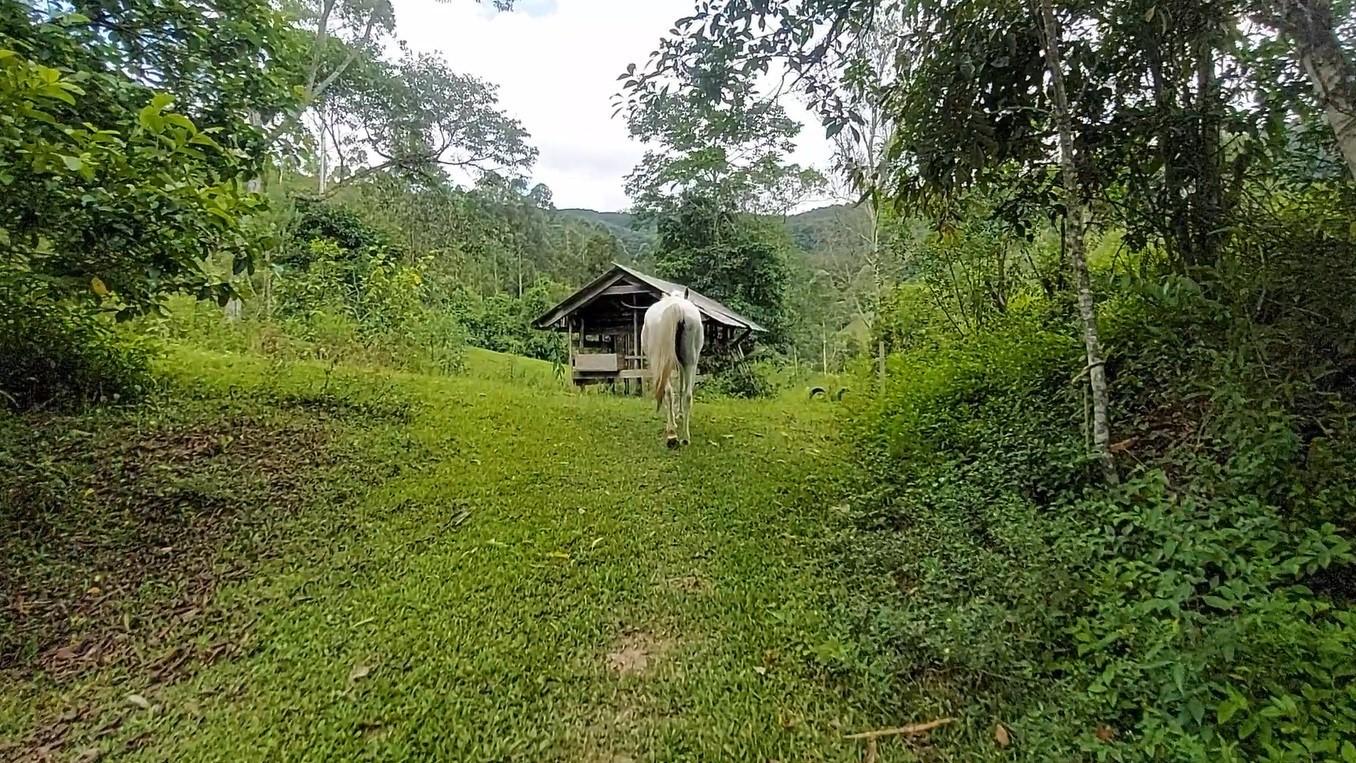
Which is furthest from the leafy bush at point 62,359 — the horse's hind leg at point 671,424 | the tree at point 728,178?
the tree at point 728,178

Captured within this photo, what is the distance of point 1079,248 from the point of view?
9.90ft

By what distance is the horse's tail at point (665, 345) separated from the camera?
236 inches

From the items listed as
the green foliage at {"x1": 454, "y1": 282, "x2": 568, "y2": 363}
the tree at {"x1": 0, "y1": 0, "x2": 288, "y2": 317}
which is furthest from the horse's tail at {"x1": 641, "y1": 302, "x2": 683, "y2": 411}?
the green foliage at {"x1": 454, "y1": 282, "x2": 568, "y2": 363}

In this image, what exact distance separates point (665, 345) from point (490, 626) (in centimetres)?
374

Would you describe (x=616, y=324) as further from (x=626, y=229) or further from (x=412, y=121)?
(x=626, y=229)

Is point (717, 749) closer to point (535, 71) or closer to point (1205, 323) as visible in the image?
point (1205, 323)

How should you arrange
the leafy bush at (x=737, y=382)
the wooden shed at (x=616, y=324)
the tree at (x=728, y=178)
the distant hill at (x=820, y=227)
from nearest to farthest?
1. the wooden shed at (x=616, y=324)
2. the leafy bush at (x=737, y=382)
3. the tree at (x=728, y=178)
4. the distant hill at (x=820, y=227)

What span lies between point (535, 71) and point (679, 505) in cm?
1779

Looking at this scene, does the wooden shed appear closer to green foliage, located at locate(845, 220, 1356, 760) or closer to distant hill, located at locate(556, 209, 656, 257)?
distant hill, located at locate(556, 209, 656, 257)

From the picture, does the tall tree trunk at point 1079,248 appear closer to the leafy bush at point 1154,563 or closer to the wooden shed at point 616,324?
the leafy bush at point 1154,563

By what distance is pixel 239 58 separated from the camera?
443cm

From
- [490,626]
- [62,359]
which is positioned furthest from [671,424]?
[62,359]

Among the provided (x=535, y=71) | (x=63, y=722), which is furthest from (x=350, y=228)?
(x=63, y=722)

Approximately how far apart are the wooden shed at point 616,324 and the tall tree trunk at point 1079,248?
345 inches
